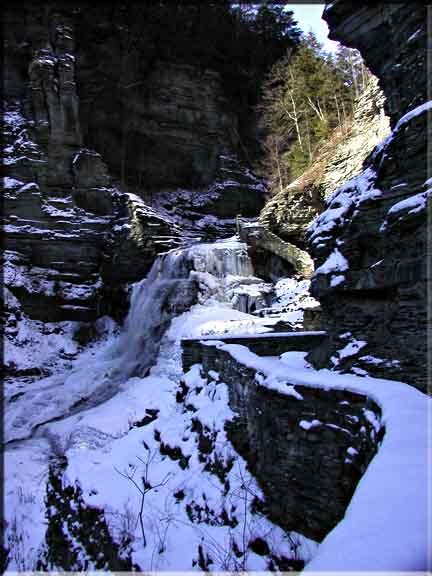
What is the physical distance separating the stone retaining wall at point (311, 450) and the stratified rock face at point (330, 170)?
Answer: 39.6 feet

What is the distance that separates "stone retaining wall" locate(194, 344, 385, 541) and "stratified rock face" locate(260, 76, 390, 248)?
12.1 metres

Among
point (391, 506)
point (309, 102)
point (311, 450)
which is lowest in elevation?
point (311, 450)

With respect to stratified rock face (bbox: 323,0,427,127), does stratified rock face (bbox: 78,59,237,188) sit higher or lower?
higher

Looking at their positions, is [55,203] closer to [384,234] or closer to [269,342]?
[269,342]

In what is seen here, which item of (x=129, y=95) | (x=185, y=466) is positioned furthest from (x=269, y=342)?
(x=129, y=95)

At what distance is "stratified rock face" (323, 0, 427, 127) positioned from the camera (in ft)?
21.1

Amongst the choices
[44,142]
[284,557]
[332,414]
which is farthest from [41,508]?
[44,142]

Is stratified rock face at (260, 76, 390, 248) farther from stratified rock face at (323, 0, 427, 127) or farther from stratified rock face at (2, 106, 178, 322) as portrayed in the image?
stratified rock face at (323, 0, 427, 127)

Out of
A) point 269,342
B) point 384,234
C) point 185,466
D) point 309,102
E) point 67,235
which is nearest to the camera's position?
point 384,234

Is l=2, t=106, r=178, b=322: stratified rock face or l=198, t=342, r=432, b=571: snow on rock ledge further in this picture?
l=2, t=106, r=178, b=322: stratified rock face

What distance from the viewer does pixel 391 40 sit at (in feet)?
23.5

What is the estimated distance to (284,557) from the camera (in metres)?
4.02

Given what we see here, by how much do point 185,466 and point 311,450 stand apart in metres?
3.11

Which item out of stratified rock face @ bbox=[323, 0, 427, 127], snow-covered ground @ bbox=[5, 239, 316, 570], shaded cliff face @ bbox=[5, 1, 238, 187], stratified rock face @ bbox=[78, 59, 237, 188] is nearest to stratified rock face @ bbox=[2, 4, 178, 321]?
shaded cliff face @ bbox=[5, 1, 238, 187]
